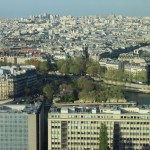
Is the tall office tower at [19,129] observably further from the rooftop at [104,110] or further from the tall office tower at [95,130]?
the rooftop at [104,110]

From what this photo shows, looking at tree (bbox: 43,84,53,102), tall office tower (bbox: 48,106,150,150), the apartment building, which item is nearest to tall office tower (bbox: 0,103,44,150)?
tall office tower (bbox: 48,106,150,150)

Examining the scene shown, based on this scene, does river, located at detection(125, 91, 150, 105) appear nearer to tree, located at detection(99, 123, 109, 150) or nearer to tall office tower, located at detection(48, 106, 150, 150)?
tall office tower, located at detection(48, 106, 150, 150)

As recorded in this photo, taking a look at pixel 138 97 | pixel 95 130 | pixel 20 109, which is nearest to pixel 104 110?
pixel 95 130

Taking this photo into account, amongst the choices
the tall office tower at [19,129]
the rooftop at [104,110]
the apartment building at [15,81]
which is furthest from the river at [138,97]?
the tall office tower at [19,129]

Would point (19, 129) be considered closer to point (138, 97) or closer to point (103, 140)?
point (103, 140)

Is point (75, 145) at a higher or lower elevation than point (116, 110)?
lower

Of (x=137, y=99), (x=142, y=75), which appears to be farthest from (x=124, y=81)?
(x=137, y=99)

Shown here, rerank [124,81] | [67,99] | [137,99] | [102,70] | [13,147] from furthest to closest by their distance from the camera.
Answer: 1. [102,70]
2. [124,81]
3. [137,99]
4. [67,99]
5. [13,147]

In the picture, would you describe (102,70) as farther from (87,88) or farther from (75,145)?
(75,145)
